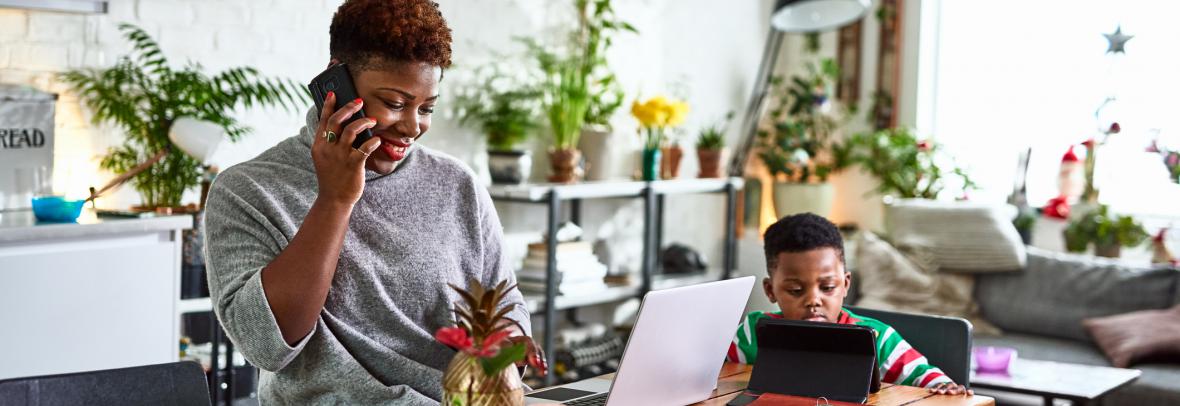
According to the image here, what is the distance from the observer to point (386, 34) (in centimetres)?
166

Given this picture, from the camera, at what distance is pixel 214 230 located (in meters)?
1.69

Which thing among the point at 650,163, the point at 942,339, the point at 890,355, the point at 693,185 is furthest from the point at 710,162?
the point at 890,355

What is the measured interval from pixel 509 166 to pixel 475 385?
126 inches

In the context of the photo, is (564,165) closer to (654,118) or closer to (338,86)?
(654,118)

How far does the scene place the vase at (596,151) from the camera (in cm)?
494

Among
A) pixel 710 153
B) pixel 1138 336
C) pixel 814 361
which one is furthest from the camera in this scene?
pixel 710 153

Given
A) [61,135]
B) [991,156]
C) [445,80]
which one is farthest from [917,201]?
[61,135]

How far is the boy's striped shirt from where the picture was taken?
2.23 m

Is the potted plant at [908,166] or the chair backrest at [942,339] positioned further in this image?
the potted plant at [908,166]

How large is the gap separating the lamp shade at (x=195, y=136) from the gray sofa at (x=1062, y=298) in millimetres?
2795

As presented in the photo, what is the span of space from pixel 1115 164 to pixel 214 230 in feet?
15.1

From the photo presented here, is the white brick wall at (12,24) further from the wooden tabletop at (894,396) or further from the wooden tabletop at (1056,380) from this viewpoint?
the wooden tabletop at (1056,380)

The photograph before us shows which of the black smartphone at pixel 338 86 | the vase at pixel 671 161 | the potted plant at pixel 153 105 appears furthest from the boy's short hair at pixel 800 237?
the vase at pixel 671 161

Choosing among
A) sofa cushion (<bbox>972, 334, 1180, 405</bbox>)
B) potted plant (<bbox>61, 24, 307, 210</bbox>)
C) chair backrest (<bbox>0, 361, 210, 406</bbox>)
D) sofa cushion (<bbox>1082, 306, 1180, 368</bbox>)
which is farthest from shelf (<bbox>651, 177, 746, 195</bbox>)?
chair backrest (<bbox>0, 361, 210, 406</bbox>)
